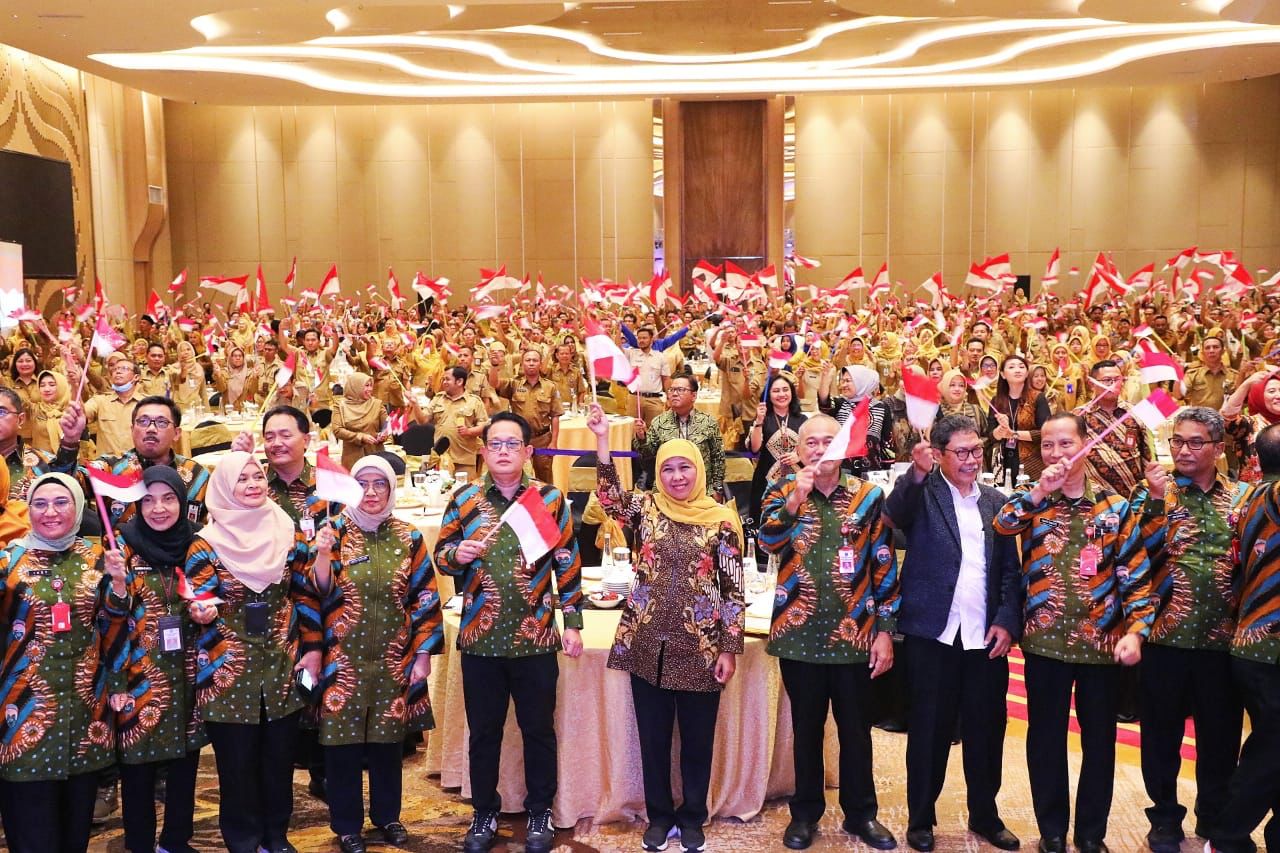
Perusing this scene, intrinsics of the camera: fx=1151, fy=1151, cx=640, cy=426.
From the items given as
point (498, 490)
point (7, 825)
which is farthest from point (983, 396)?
point (7, 825)

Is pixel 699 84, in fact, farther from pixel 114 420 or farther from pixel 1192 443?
pixel 1192 443

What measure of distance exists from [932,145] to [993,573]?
765 inches

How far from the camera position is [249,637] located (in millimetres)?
3660

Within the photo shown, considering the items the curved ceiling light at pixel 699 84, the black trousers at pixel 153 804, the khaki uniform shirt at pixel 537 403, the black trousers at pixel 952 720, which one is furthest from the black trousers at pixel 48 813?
the curved ceiling light at pixel 699 84

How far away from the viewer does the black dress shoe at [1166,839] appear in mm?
3961

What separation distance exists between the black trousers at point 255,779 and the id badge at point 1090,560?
262 cm

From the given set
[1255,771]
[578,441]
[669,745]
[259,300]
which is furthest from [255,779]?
[259,300]

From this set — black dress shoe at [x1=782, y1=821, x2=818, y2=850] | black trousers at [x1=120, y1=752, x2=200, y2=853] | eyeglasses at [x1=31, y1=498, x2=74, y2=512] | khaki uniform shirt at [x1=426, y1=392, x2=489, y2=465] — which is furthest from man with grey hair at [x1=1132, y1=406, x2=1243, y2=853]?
khaki uniform shirt at [x1=426, y1=392, x2=489, y2=465]

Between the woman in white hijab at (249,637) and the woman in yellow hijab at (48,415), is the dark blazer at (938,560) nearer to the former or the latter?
the woman in white hijab at (249,637)

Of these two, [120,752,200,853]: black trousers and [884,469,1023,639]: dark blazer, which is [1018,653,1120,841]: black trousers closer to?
[884,469,1023,639]: dark blazer

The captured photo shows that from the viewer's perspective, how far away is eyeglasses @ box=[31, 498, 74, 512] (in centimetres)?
335

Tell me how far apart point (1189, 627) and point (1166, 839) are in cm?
78

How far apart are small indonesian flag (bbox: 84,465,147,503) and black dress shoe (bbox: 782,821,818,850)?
2.44 metres

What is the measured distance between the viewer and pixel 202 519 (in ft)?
13.7
